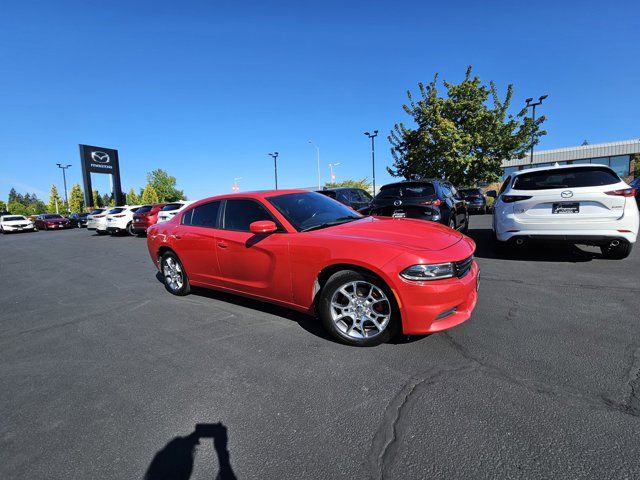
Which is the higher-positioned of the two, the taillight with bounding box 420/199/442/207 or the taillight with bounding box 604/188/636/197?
the taillight with bounding box 604/188/636/197

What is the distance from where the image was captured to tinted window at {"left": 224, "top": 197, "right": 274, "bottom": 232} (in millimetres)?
4203

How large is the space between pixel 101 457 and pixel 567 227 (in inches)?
256

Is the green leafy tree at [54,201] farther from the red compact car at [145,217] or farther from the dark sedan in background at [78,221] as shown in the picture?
the red compact car at [145,217]

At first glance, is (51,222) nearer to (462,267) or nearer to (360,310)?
(360,310)

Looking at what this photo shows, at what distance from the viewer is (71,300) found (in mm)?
5598

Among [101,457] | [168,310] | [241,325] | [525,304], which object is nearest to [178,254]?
[168,310]

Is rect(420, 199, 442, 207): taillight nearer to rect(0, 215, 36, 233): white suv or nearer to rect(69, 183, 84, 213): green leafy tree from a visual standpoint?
rect(0, 215, 36, 233): white suv

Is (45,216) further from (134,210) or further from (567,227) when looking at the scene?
Result: (567,227)

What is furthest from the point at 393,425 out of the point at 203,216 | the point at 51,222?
the point at 51,222

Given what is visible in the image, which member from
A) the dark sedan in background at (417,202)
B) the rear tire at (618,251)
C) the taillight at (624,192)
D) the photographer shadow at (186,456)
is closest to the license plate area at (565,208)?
the taillight at (624,192)

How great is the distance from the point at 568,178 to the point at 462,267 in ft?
13.3

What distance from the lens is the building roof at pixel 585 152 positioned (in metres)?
41.2

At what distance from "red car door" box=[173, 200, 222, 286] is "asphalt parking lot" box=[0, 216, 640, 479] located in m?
0.57

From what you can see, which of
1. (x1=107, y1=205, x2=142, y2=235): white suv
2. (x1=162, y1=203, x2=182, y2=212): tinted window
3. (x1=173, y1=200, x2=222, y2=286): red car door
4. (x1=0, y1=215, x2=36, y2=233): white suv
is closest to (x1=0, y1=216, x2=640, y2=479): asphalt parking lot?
(x1=173, y1=200, x2=222, y2=286): red car door
